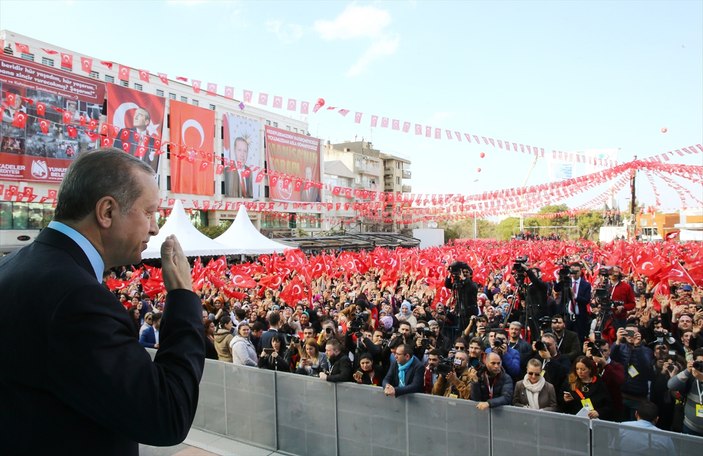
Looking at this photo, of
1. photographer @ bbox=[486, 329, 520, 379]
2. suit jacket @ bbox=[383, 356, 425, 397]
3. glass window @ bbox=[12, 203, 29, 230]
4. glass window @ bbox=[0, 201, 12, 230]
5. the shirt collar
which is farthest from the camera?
glass window @ bbox=[12, 203, 29, 230]

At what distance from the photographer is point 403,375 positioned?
5137mm

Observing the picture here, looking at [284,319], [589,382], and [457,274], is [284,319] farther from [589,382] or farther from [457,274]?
[589,382]

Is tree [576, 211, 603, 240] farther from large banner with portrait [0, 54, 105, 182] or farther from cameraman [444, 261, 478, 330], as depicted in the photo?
cameraman [444, 261, 478, 330]

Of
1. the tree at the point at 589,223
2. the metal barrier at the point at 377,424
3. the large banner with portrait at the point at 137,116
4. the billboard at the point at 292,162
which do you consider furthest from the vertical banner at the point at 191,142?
the tree at the point at 589,223

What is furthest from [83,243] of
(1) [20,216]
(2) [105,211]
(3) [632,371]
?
(1) [20,216]

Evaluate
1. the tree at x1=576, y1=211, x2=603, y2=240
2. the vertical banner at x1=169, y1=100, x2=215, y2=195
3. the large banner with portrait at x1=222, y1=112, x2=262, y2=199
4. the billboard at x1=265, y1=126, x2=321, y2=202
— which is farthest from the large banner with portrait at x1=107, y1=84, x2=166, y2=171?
the tree at x1=576, y1=211, x2=603, y2=240

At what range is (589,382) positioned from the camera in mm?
4754

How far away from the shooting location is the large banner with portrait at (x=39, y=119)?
86.7 feet

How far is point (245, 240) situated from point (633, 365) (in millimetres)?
14769

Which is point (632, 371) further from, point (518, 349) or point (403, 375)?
point (403, 375)

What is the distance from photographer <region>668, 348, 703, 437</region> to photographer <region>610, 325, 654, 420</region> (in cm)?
39

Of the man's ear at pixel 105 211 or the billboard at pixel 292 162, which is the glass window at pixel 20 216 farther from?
the man's ear at pixel 105 211

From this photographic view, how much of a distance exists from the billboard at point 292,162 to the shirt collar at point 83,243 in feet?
142

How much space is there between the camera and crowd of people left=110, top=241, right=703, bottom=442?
15.6 feet
